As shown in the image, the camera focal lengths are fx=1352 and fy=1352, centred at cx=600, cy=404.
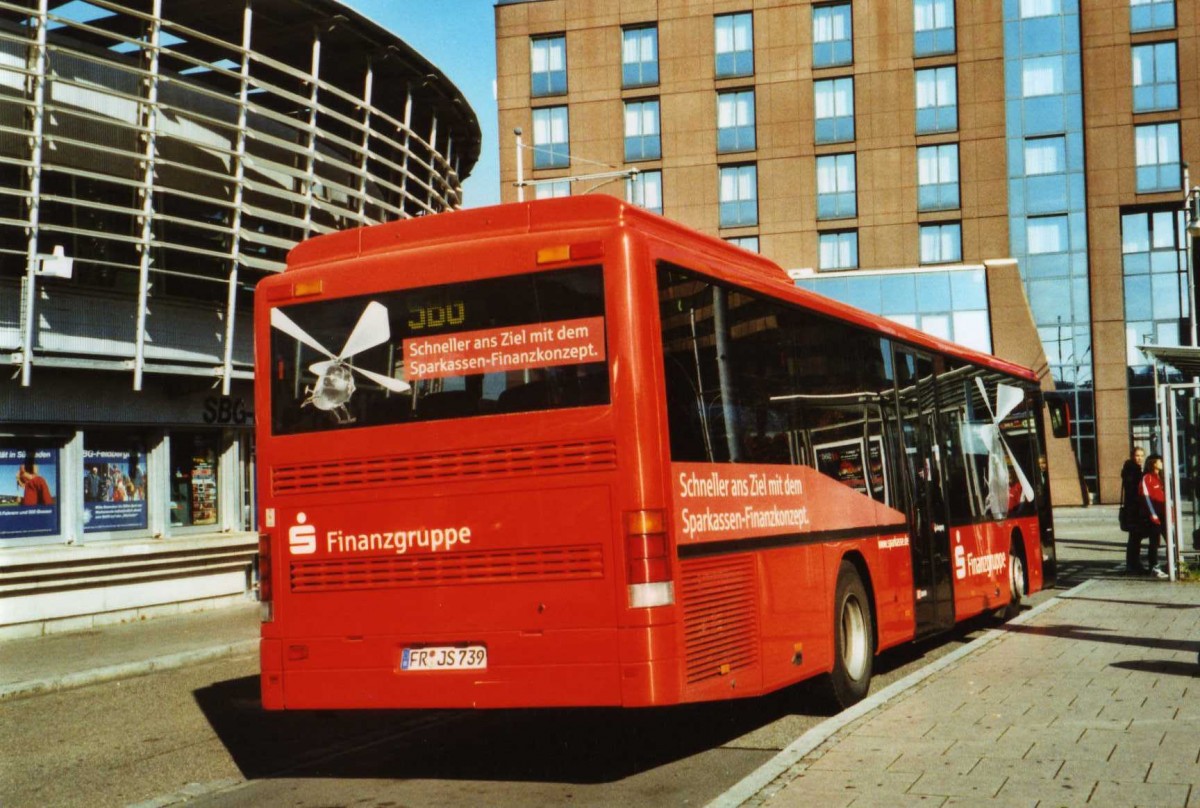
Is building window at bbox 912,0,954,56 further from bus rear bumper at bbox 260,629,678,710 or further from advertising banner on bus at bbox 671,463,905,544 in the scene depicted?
bus rear bumper at bbox 260,629,678,710

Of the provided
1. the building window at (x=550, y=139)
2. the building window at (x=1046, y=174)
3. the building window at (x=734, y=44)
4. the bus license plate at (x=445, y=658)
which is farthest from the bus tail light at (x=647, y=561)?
the building window at (x=1046, y=174)

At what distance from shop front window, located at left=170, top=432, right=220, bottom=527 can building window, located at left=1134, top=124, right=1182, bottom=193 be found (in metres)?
40.9

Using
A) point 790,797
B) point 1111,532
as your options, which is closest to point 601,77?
point 1111,532

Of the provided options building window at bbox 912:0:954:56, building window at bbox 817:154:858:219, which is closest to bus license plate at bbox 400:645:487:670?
building window at bbox 817:154:858:219

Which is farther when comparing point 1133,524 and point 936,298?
point 936,298

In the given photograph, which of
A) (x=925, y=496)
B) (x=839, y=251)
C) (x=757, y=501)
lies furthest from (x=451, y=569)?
(x=839, y=251)

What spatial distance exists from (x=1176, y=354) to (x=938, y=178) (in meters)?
35.0

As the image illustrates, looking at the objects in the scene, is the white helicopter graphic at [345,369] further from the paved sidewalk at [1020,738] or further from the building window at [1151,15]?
the building window at [1151,15]

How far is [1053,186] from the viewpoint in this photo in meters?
51.0

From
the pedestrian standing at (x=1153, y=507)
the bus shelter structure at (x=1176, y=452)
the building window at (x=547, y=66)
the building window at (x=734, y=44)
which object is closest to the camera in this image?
the bus shelter structure at (x=1176, y=452)

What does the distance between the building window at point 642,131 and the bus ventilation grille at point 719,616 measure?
147ft

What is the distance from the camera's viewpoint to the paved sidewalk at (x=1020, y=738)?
6078 millimetres

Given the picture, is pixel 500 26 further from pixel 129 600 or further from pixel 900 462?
pixel 900 462

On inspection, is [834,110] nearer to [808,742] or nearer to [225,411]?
[225,411]
